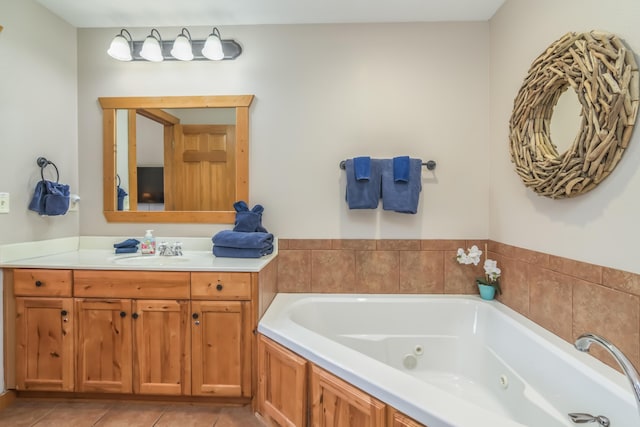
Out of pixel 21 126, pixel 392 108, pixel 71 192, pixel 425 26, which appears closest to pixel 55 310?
pixel 71 192

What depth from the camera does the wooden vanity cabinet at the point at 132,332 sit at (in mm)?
1743

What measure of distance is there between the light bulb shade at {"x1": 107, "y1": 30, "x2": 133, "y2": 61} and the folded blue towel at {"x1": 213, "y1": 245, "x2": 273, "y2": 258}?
143cm

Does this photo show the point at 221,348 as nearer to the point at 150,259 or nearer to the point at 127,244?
the point at 150,259

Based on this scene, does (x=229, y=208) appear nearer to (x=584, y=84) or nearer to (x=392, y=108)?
(x=392, y=108)

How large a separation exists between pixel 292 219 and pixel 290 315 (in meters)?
0.66

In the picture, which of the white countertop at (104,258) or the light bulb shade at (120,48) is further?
the light bulb shade at (120,48)

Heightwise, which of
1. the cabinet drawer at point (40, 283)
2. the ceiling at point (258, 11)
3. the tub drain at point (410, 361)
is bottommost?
the tub drain at point (410, 361)

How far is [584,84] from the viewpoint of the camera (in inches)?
49.6

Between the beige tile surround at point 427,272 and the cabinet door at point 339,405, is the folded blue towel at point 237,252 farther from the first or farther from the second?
the cabinet door at point 339,405

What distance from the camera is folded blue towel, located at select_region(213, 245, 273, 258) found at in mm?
1953

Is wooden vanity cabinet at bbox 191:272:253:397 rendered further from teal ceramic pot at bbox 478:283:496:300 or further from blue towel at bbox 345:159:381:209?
teal ceramic pot at bbox 478:283:496:300

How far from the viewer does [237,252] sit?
1969 mm

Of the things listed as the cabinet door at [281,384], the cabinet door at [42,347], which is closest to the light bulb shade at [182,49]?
the cabinet door at [42,347]

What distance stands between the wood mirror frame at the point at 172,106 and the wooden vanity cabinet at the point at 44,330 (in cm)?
63
